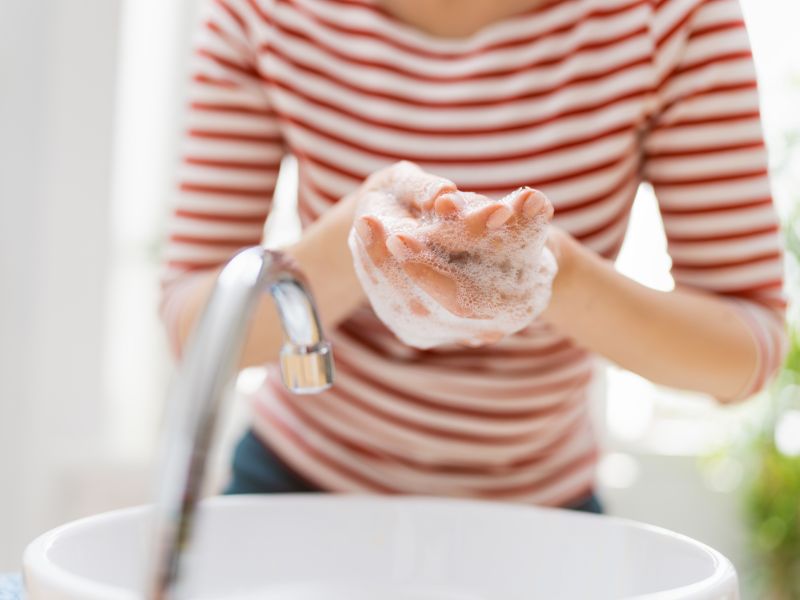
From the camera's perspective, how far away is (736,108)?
0.72m


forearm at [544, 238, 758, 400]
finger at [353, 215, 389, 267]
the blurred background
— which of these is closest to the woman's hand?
finger at [353, 215, 389, 267]

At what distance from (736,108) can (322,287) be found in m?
0.32

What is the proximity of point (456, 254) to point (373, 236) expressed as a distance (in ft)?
0.14

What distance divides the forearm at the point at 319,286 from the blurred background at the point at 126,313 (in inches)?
30.0

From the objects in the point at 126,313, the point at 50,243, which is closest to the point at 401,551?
the point at 50,243

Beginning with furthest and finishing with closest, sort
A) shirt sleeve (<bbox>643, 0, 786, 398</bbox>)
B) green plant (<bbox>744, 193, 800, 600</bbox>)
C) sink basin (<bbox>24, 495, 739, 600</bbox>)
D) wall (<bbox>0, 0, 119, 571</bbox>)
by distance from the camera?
green plant (<bbox>744, 193, 800, 600</bbox>)
wall (<bbox>0, 0, 119, 571</bbox>)
shirt sleeve (<bbox>643, 0, 786, 398</bbox>)
sink basin (<bbox>24, 495, 739, 600</bbox>)

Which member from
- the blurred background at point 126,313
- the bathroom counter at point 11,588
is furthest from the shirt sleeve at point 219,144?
the blurred background at point 126,313

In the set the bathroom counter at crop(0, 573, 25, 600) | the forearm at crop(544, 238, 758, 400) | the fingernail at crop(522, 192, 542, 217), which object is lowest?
the bathroom counter at crop(0, 573, 25, 600)

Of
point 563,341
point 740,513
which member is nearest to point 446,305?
point 563,341

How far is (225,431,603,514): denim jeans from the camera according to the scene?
0.82 metres

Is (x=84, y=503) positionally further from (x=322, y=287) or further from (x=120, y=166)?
(x=322, y=287)

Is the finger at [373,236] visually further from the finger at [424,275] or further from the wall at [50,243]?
the wall at [50,243]

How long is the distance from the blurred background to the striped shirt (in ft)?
2.45

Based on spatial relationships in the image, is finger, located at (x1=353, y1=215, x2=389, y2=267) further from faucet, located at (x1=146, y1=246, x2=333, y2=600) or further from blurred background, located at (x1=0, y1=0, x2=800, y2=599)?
blurred background, located at (x1=0, y1=0, x2=800, y2=599)
